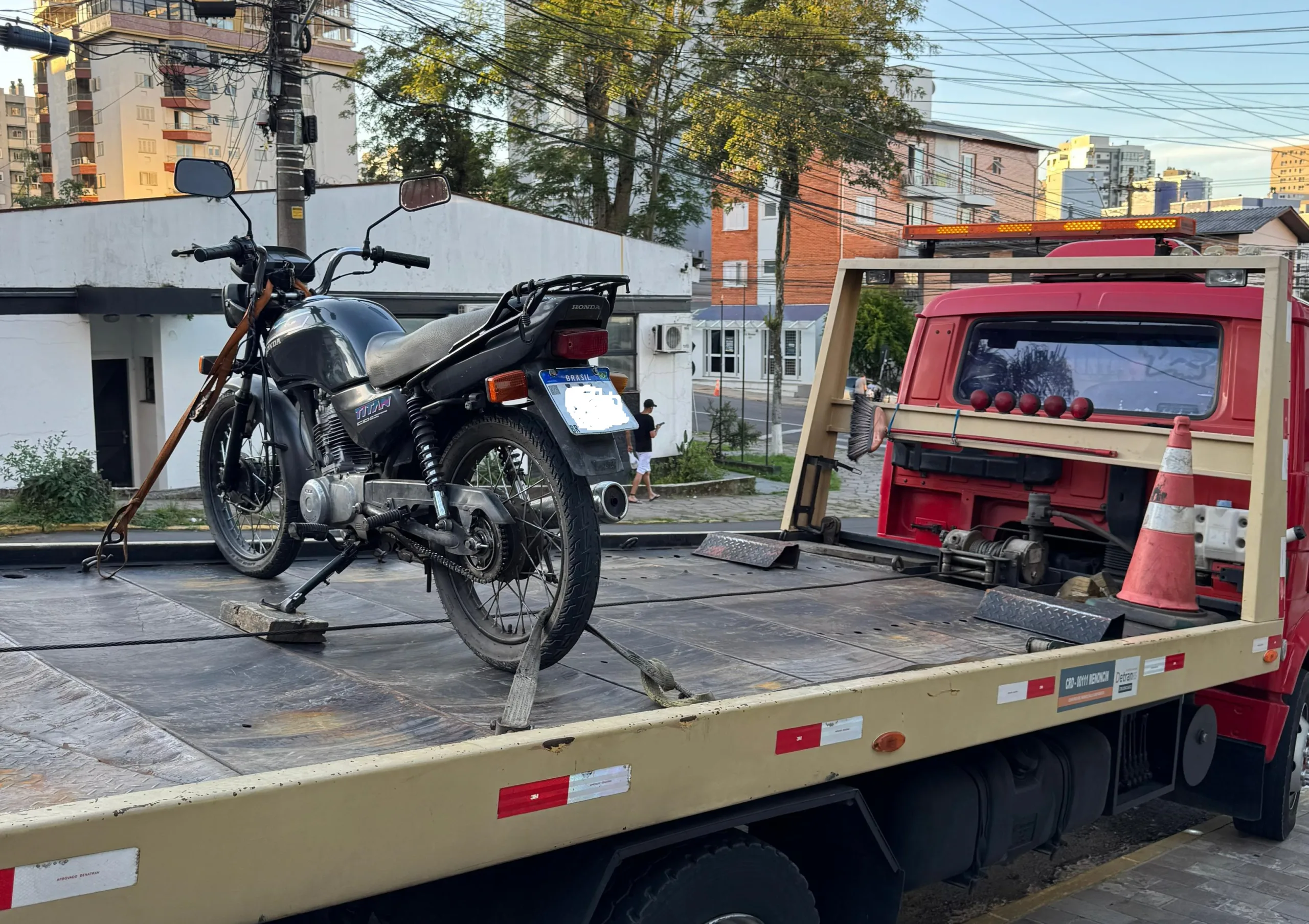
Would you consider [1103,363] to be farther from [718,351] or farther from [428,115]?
[718,351]

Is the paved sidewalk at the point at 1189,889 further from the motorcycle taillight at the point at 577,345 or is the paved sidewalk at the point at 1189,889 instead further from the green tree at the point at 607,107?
the green tree at the point at 607,107

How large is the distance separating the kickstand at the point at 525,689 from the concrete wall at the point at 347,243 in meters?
14.0

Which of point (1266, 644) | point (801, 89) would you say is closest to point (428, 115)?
point (801, 89)

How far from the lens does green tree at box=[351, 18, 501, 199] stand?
2867 cm

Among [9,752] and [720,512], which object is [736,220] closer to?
[720,512]

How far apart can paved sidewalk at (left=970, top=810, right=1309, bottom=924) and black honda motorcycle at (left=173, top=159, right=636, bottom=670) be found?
2.41m

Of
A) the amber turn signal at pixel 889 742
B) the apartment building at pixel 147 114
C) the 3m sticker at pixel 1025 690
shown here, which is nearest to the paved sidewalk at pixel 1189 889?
the 3m sticker at pixel 1025 690

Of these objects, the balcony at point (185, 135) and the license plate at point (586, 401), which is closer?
the license plate at point (586, 401)

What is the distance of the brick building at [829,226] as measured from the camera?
48.0m

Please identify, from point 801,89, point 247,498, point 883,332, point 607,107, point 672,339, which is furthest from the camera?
point 883,332

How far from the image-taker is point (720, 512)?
1891 centimetres

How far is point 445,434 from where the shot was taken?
13.2 ft

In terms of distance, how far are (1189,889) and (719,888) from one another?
117 inches

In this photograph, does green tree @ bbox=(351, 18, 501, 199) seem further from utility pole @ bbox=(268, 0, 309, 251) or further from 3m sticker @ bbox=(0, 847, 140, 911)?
3m sticker @ bbox=(0, 847, 140, 911)
